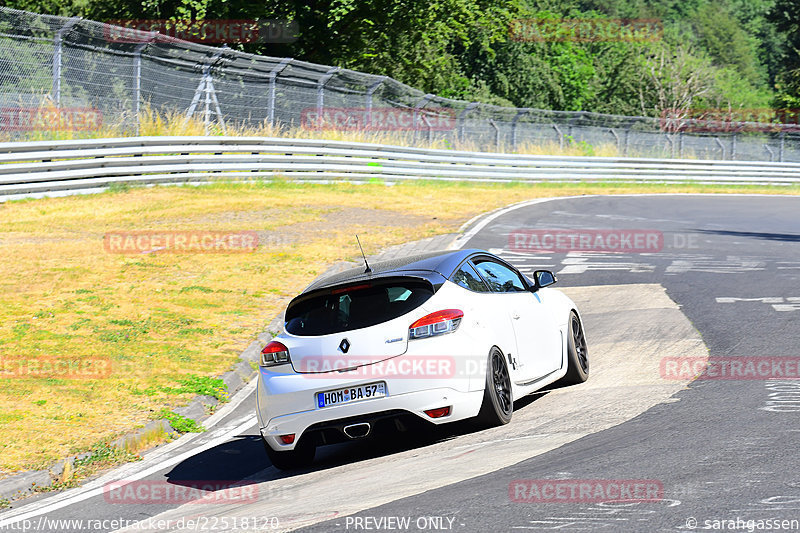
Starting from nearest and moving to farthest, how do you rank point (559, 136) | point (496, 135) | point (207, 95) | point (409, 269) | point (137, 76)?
point (409, 269) < point (137, 76) < point (207, 95) < point (496, 135) < point (559, 136)

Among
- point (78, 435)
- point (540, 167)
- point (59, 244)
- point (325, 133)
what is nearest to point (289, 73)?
point (325, 133)

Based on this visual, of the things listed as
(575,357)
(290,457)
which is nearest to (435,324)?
(290,457)

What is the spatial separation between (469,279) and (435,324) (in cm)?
91

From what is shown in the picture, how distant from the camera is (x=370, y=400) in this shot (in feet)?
24.2

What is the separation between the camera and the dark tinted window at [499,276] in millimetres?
8766

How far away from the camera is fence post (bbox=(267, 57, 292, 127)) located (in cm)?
2848

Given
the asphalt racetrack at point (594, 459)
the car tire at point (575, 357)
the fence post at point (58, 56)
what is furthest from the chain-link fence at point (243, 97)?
the car tire at point (575, 357)

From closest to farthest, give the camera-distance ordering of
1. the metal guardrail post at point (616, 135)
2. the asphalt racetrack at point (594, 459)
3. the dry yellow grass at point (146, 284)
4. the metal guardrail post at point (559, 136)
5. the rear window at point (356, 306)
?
the asphalt racetrack at point (594, 459), the rear window at point (356, 306), the dry yellow grass at point (146, 284), the metal guardrail post at point (559, 136), the metal guardrail post at point (616, 135)

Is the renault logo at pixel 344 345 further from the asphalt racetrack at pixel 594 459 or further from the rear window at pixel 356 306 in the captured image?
the asphalt racetrack at pixel 594 459

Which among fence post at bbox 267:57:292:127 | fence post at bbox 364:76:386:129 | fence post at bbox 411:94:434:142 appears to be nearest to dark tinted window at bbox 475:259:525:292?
fence post at bbox 267:57:292:127

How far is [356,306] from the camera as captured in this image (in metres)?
7.77

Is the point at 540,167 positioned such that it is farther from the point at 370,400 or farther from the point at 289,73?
the point at 370,400

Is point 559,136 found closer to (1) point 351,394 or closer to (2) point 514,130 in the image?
(2) point 514,130

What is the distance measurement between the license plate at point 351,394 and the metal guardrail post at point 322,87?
23.3 meters
